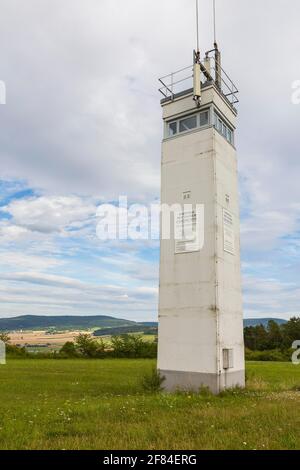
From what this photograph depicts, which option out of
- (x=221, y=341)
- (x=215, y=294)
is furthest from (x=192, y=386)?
(x=215, y=294)

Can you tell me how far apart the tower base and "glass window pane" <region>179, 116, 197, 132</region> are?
12966mm

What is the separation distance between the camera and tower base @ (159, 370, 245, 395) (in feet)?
58.2

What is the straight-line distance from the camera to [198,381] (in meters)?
18.2

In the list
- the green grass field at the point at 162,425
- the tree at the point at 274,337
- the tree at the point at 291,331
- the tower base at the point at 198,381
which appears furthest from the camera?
the tree at the point at 274,337

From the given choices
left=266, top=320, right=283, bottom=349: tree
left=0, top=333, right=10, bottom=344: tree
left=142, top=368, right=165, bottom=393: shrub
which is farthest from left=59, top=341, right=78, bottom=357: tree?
left=142, top=368, right=165, bottom=393: shrub

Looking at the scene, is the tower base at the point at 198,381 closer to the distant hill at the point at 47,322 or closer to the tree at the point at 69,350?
the tree at the point at 69,350

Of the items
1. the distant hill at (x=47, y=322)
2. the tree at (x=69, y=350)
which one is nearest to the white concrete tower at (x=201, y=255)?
the tree at (x=69, y=350)

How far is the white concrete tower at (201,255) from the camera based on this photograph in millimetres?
18438

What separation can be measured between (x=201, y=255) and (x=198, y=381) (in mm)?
5967

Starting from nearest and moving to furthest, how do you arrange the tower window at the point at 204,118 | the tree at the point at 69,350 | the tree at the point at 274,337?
the tower window at the point at 204,118
the tree at the point at 69,350
the tree at the point at 274,337

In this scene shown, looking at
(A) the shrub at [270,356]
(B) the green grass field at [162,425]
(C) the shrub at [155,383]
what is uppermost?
(B) the green grass field at [162,425]

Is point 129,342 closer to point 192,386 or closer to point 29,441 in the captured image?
point 192,386

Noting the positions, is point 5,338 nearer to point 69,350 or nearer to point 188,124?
point 69,350

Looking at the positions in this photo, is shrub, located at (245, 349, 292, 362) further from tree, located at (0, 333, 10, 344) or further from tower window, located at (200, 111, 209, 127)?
tower window, located at (200, 111, 209, 127)
